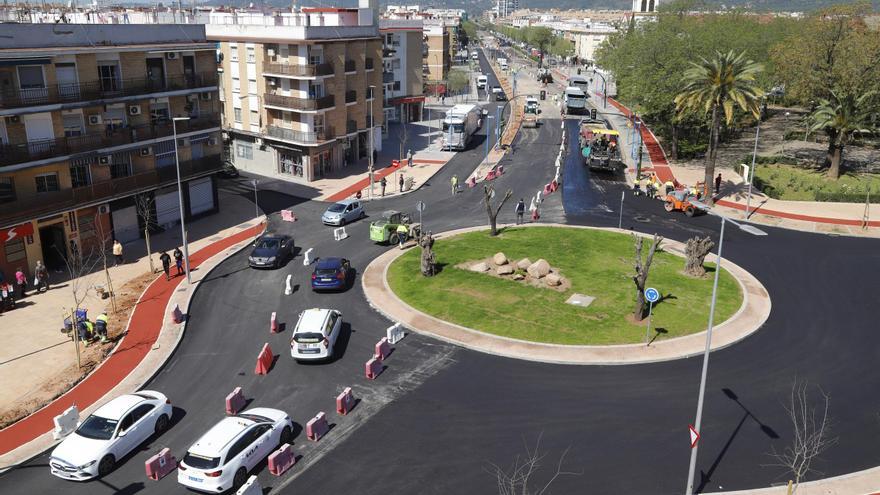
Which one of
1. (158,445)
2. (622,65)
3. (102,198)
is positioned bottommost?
(158,445)

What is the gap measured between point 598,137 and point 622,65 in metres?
15.2

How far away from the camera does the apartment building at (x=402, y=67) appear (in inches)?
3410

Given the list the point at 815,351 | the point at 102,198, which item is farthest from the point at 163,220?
the point at 815,351

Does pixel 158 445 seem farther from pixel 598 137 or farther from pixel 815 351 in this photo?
pixel 598 137

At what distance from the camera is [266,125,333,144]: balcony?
6088 cm

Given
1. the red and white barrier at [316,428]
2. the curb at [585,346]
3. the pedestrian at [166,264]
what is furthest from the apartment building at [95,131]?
the red and white barrier at [316,428]

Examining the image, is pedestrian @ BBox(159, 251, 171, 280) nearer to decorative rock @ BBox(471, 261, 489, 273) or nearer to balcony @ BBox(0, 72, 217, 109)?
balcony @ BBox(0, 72, 217, 109)

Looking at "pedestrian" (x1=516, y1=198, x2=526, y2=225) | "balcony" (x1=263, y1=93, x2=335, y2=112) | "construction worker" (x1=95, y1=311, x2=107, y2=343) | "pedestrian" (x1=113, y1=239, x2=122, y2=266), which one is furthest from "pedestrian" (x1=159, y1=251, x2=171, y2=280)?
"pedestrian" (x1=516, y1=198, x2=526, y2=225)

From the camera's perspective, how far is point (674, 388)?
27953 mm

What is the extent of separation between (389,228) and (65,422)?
24.9 metres

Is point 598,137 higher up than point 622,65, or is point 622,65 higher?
point 622,65

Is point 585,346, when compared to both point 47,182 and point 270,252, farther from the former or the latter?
point 47,182

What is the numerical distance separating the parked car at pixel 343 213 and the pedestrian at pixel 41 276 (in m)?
18.7

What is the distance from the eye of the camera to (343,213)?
49969 mm
